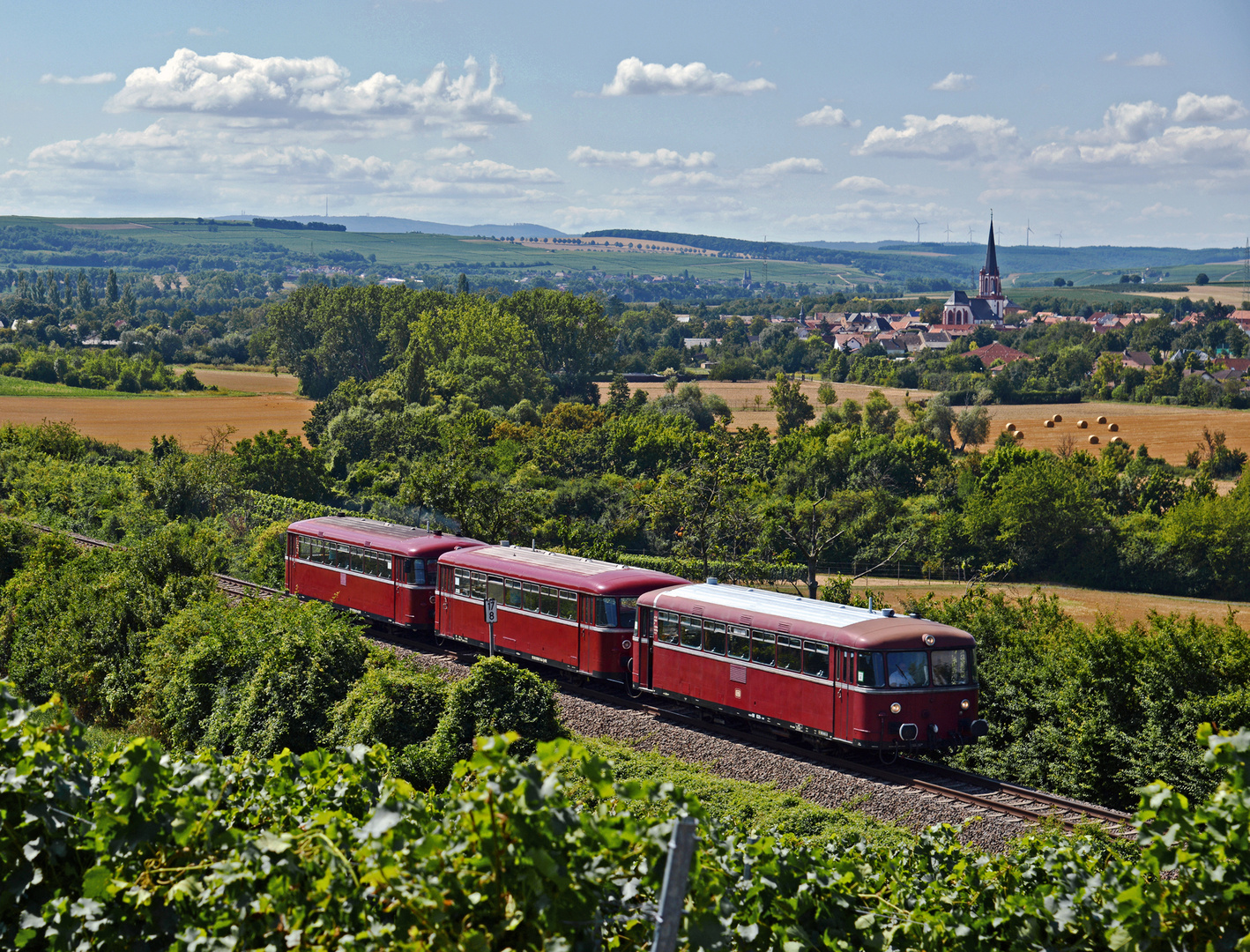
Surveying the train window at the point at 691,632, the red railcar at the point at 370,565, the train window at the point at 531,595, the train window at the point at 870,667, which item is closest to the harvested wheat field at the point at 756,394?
the red railcar at the point at 370,565

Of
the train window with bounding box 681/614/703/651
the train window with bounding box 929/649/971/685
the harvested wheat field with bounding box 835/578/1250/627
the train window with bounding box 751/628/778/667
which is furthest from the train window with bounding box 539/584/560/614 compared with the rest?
the harvested wheat field with bounding box 835/578/1250/627

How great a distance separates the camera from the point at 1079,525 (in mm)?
69938

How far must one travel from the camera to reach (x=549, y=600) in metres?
29.6

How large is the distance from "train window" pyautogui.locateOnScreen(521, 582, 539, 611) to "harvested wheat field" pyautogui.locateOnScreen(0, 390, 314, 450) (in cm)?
6668

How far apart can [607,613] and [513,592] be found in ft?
11.9

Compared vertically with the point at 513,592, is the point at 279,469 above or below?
below

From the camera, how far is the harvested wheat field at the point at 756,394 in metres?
124

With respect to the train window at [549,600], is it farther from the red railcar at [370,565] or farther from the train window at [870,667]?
the train window at [870,667]

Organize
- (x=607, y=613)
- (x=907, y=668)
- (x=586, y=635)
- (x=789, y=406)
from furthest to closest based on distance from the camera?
1. (x=789, y=406)
2. (x=586, y=635)
3. (x=607, y=613)
4. (x=907, y=668)

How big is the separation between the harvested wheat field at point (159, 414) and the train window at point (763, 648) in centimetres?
7415

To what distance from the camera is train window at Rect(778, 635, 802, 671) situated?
78.0 ft

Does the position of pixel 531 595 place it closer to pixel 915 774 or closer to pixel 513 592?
pixel 513 592

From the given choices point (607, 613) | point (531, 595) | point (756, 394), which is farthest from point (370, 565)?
point (756, 394)

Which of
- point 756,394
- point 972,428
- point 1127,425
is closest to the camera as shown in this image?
point 972,428
